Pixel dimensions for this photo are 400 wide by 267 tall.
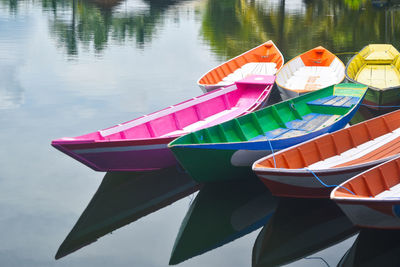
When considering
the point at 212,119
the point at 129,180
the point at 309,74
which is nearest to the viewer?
the point at 129,180

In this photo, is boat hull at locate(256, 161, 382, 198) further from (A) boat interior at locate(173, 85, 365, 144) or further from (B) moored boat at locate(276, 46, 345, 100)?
(B) moored boat at locate(276, 46, 345, 100)

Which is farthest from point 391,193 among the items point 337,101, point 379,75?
point 379,75

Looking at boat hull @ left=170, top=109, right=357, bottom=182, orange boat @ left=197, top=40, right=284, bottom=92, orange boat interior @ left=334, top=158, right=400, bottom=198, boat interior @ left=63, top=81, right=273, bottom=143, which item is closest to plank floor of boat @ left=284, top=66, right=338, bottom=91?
orange boat @ left=197, top=40, right=284, bottom=92

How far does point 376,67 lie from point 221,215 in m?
12.2

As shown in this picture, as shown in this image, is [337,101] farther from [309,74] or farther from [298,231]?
[298,231]

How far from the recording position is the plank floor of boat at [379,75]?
20531 millimetres

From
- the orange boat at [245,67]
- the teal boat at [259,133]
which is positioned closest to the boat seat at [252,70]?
the orange boat at [245,67]

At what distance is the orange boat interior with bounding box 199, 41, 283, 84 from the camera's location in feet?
67.9

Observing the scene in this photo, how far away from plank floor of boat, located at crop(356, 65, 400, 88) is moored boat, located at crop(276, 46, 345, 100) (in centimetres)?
83

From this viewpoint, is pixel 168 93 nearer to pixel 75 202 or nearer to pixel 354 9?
pixel 75 202

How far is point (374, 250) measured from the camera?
35.5ft

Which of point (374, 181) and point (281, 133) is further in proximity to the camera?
point (281, 133)

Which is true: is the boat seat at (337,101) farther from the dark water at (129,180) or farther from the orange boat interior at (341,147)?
the dark water at (129,180)

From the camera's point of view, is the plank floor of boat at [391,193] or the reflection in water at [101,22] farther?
the reflection in water at [101,22]
